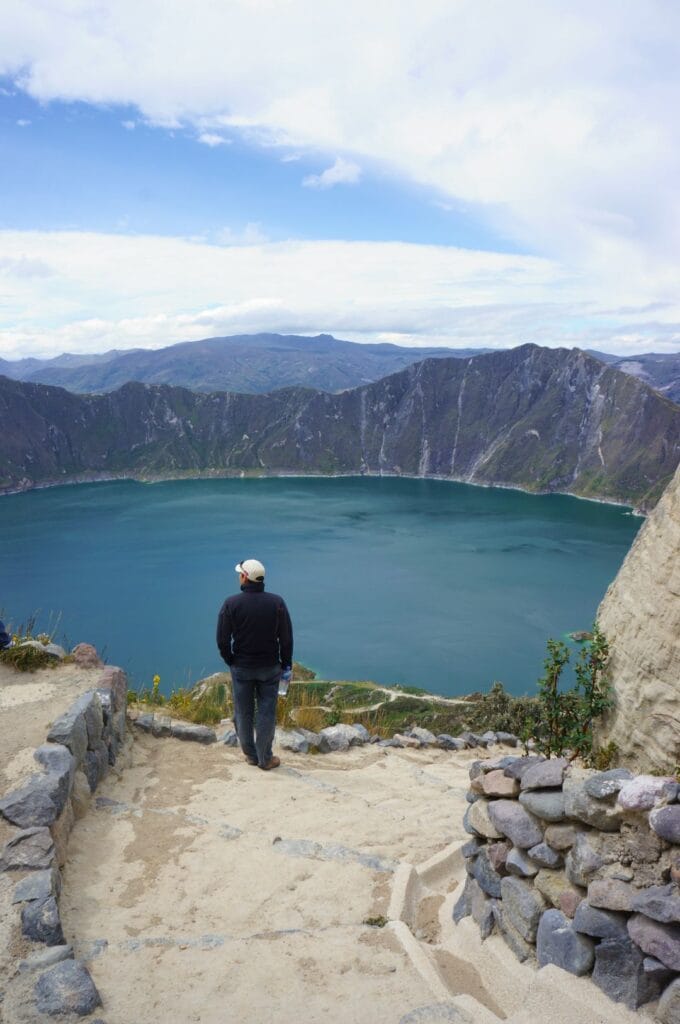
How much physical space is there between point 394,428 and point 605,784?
182m

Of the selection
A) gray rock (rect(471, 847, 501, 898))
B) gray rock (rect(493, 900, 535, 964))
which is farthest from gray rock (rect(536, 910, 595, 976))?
gray rock (rect(471, 847, 501, 898))

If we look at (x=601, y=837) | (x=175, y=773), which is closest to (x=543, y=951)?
(x=601, y=837)

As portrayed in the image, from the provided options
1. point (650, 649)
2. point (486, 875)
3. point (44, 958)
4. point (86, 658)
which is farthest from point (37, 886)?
point (650, 649)

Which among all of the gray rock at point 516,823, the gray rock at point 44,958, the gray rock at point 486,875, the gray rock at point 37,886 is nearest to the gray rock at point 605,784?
the gray rock at point 516,823

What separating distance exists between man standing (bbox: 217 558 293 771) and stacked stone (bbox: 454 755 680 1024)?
3411mm

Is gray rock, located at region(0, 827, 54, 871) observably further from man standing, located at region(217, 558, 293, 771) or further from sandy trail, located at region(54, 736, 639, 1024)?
man standing, located at region(217, 558, 293, 771)

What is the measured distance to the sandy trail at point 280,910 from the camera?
3941mm

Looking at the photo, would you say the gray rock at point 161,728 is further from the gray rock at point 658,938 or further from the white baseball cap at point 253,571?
the gray rock at point 658,938

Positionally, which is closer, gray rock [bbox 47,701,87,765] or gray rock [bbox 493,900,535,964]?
gray rock [bbox 493,900,535,964]

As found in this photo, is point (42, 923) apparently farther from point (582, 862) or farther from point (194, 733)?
point (194, 733)

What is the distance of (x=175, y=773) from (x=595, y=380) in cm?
17033

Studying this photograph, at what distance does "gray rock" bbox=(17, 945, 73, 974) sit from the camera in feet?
13.4

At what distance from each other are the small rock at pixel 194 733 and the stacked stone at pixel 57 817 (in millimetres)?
801

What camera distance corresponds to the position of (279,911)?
16.6ft
